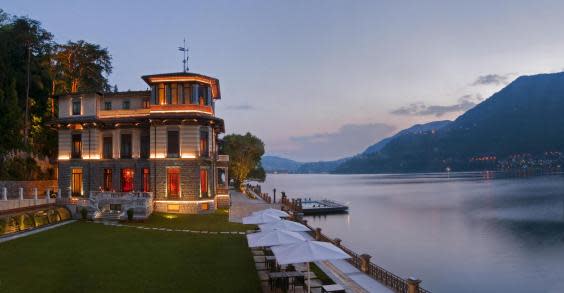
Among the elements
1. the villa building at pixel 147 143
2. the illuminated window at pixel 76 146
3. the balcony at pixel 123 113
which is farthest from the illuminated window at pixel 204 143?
the illuminated window at pixel 76 146

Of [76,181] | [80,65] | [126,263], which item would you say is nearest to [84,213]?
[76,181]

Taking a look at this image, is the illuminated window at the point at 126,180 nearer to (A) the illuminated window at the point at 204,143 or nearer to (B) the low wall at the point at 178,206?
(B) the low wall at the point at 178,206

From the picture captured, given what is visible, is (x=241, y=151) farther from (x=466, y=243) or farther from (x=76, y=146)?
(x=466, y=243)

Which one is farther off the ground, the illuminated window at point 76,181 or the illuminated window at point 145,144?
the illuminated window at point 145,144

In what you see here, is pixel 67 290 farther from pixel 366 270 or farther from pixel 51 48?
pixel 51 48

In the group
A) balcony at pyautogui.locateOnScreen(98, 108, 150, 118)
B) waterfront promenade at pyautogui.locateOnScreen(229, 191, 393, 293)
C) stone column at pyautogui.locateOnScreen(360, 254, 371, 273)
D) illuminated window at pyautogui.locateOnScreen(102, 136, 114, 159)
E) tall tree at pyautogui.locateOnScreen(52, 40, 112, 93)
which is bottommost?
waterfront promenade at pyautogui.locateOnScreen(229, 191, 393, 293)

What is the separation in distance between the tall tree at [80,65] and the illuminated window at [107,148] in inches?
761

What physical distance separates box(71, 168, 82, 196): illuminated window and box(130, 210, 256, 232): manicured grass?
9806mm

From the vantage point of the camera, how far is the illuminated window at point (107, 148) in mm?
42050

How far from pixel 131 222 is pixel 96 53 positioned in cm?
3745

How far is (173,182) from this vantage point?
39.3 m

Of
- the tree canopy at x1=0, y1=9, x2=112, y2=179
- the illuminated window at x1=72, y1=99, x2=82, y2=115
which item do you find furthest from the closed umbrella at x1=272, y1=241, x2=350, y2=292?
the tree canopy at x1=0, y1=9, x2=112, y2=179

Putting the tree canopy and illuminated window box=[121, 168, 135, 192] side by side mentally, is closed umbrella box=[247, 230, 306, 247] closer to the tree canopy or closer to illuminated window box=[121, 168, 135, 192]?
illuminated window box=[121, 168, 135, 192]

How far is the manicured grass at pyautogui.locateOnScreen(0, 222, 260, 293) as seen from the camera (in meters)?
16.9
